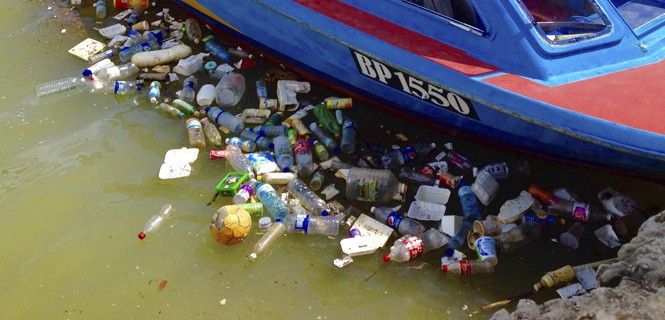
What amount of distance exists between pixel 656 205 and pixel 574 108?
120 cm

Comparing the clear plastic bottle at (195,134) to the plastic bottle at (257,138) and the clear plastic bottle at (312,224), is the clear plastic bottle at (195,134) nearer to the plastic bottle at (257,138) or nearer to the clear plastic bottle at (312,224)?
the plastic bottle at (257,138)

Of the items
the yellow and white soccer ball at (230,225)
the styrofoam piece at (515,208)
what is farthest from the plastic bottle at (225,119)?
the styrofoam piece at (515,208)

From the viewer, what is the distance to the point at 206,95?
17.7ft

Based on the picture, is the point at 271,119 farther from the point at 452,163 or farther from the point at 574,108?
the point at 574,108

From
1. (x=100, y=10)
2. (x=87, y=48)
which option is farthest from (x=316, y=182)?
(x=100, y=10)

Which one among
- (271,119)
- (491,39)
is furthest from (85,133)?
(491,39)

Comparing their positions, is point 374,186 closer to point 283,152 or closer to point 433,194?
point 433,194

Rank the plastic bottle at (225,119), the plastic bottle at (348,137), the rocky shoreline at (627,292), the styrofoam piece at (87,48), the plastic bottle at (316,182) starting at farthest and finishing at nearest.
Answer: the styrofoam piece at (87,48)
the plastic bottle at (225,119)
the plastic bottle at (348,137)
the plastic bottle at (316,182)
the rocky shoreline at (627,292)

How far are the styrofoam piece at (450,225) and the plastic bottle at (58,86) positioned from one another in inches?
144

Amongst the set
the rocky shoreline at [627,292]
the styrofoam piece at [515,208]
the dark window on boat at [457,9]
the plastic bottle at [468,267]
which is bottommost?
the plastic bottle at [468,267]

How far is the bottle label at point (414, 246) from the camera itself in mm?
4070

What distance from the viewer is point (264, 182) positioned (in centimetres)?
465

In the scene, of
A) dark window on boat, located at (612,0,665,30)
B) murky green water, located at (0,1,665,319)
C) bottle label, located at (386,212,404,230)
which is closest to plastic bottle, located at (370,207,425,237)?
bottle label, located at (386,212,404,230)

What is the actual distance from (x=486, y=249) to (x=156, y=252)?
7.66 feet
